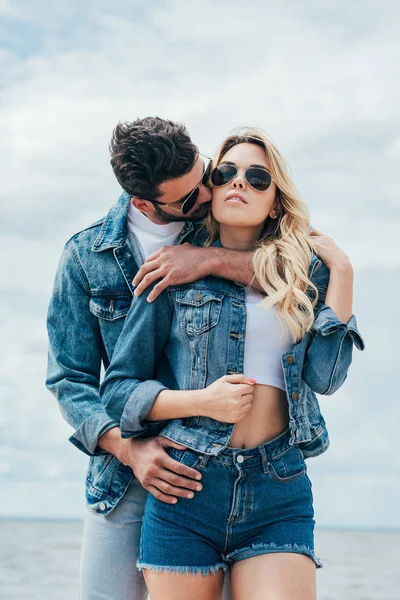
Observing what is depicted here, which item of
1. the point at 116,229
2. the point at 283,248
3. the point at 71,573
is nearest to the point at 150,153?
the point at 116,229

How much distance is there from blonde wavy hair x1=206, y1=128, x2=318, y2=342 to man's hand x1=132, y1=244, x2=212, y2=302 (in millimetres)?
240

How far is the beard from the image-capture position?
14.4 feet

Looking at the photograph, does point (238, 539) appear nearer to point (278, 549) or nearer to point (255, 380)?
point (278, 549)

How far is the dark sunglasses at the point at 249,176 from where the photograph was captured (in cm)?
410

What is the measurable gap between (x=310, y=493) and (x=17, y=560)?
27.7 metres

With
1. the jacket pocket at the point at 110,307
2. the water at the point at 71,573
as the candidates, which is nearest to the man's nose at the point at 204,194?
the jacket pocket at the point at 110,307

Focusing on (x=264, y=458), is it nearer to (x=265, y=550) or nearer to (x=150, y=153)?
(x=265, y=550)

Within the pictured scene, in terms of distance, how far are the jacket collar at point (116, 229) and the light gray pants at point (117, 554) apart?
3.86 feet

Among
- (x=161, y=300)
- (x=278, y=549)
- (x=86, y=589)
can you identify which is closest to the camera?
(x=278, y=549)

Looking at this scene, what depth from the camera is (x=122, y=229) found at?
457 centimetres

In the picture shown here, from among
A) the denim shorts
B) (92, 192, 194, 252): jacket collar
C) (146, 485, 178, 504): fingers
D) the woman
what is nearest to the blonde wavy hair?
the woman

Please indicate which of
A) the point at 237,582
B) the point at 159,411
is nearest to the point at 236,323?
the point at 159,411

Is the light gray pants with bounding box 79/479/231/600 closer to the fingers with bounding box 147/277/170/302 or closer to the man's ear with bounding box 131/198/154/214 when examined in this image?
the fingers with bounding box 147/277/170/302

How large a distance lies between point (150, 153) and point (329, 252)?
1.01m
